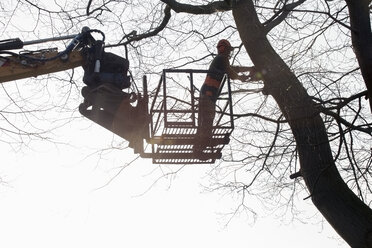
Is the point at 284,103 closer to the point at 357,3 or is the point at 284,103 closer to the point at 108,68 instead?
the point at 357,3

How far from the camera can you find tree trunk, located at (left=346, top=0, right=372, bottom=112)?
5.32 metres

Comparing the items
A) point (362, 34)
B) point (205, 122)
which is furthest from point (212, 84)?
point (362, 34)

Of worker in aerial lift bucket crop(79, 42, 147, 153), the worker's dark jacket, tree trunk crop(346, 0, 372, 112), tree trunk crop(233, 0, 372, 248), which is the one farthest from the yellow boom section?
tree trunk crop(346, 0, 372, 112)

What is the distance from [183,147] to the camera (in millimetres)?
6258

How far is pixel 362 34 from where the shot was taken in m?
5.42

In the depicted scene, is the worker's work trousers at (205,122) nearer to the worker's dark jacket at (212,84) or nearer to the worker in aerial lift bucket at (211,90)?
the worker in aerial lift bucket at (211,90)

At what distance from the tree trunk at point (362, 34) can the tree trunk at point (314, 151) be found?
0.62 meters

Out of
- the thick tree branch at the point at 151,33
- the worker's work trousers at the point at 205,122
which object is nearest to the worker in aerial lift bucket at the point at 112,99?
the worker's work trousers at the point at 205,122

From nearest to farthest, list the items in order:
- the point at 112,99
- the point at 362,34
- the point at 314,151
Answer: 1. the point at 362,34
2. the point at 314,151
3. the point at 112,99

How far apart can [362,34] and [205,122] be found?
1.79 metres

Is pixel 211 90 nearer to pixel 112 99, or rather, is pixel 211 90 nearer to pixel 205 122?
pixel 205 122

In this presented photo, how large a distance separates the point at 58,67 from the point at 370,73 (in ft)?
11.5

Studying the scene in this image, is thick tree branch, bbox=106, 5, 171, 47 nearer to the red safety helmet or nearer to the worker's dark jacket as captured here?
the red safety helmet

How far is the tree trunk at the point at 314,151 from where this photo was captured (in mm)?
5508
